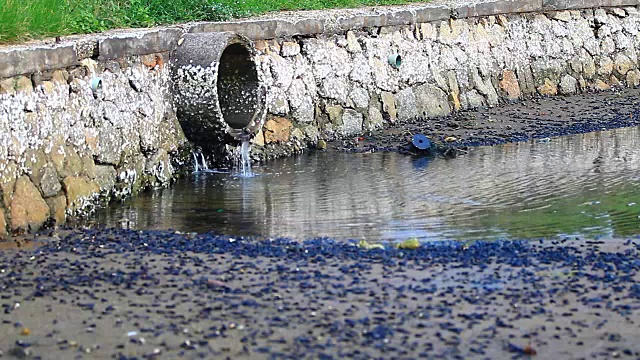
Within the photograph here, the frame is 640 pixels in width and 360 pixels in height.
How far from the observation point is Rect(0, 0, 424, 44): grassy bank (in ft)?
27.4

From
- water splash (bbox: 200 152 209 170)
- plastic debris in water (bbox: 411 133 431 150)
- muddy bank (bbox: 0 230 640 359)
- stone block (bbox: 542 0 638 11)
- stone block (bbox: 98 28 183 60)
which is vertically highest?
stone block (bbox: 542 0 638 11)

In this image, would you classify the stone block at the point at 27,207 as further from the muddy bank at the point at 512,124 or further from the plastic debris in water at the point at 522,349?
the muddy bank at the point at 512,124

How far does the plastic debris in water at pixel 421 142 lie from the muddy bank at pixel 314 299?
3951 mm

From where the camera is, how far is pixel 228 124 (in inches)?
392

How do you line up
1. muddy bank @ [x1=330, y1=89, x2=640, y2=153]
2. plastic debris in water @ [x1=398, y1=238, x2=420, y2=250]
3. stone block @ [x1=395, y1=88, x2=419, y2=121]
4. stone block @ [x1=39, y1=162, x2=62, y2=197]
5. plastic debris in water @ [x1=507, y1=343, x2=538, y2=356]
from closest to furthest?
plastic debris in water @ [x1=507, y1=343, x2=538, y2=356] → plastic debris in water @ [x1=398, y1=238, x2=420, y2=250] → stone block @ [x1=39, y1=162, x2=62, y2=197] → muddy bank @ [x1=330, y1=89, x2=640, y2=153] → stone block @ [x1=395, y1=88, x2=419, y2=121]

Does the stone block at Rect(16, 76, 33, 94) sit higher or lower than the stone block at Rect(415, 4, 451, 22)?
lower

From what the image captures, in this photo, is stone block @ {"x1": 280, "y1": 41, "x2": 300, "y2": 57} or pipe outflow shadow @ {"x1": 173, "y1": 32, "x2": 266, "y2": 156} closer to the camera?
pipe outflow shadow @ {"x1": 173, "y1": 32, "x2": 266, "y2": 156}

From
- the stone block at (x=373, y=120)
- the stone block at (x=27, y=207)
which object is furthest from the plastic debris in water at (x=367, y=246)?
the stone block at (x=373, y=120)

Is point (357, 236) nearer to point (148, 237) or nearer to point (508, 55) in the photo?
point (148, 237)

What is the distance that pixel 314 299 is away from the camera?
536 centimetres

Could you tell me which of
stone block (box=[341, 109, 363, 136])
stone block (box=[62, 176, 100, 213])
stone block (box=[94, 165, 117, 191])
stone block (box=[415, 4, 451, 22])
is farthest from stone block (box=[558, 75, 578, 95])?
stone block (box=[62, 176, 100, 213])

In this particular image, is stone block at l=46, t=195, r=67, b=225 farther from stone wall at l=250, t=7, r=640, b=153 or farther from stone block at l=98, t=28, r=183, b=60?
stone wall at l=250, t=7, r=640, b=153

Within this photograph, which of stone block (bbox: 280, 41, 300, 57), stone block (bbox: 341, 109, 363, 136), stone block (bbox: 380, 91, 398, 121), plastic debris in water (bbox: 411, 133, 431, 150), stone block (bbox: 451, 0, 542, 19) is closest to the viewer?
plastic debris in water (bbox: 411, 133, 431, 150)

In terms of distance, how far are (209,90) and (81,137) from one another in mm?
1528
